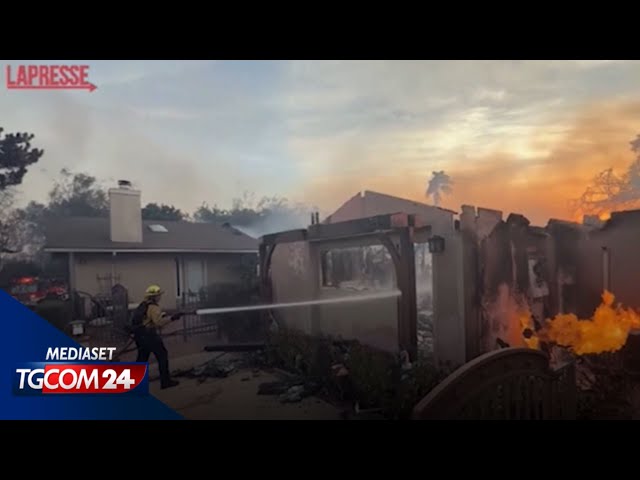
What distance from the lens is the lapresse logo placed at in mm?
3414

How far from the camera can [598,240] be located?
340cm

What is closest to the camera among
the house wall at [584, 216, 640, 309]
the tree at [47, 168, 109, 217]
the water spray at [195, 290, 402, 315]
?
the tree at [47, 168, 109, 217]

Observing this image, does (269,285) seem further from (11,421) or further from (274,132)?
(11,421)

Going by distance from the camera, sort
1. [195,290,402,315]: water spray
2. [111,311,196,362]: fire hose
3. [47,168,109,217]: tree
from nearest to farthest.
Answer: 1. [47,168,109,217]: tree
2. [111,311,196,362]: fire hose
3. [195,290,402,315]: water spray

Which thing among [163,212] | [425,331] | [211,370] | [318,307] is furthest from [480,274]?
[163,212]

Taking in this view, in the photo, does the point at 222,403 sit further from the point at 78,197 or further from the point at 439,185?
the point at 439,185

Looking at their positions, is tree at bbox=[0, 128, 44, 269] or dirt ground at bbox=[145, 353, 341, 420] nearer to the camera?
tree at bbox=[0, 128, 44, 269]

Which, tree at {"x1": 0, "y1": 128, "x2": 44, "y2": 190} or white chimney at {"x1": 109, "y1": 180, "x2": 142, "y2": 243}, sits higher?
tree at {"x1": 0, "y1": 128, "x2": 44, "y2": 190}

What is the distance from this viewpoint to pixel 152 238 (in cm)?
334

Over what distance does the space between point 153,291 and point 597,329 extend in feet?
12.4

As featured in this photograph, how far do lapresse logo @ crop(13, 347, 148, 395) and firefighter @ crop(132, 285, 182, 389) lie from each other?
136mm

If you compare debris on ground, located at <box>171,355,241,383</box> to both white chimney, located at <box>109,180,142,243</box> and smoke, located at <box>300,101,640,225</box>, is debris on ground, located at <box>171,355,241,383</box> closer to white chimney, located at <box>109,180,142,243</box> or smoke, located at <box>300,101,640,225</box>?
white chimney, located at <box>109,180,142,243</box>

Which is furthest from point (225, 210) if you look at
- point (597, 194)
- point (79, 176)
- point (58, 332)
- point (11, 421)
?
point (597, 194)

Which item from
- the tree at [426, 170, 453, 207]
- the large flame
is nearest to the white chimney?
the tree at [426, 170, 453, 207]
